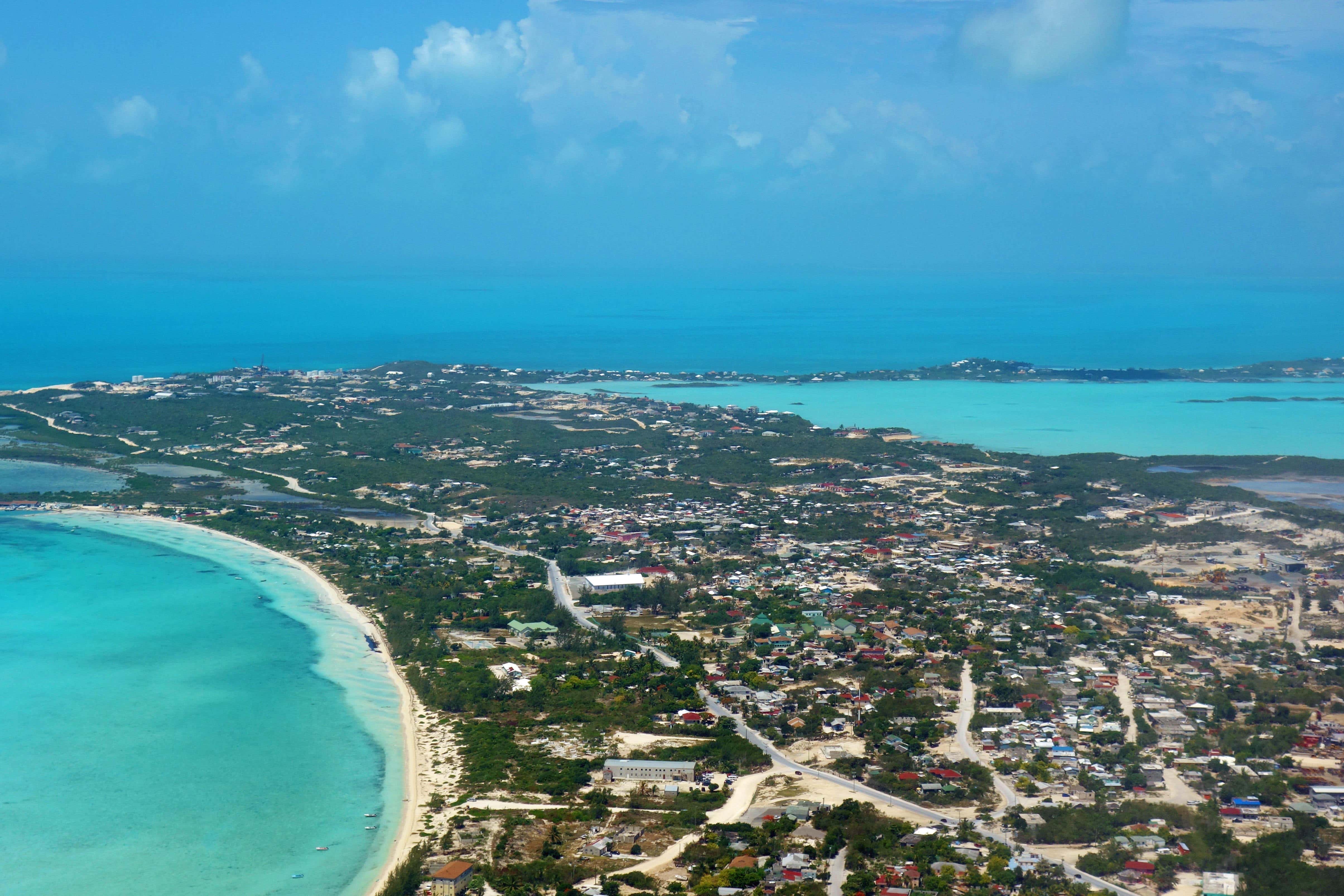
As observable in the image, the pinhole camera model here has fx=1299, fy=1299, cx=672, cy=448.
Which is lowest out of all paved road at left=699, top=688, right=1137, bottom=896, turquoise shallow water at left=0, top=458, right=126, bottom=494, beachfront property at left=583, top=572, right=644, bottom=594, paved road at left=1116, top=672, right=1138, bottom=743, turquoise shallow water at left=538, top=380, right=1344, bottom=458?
paved road at left=699, top=688, right=1137, bottom=896

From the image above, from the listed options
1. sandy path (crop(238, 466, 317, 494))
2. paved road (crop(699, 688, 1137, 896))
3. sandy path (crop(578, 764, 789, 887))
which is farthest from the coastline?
sandy path (crop(238, 466, 317, 494))

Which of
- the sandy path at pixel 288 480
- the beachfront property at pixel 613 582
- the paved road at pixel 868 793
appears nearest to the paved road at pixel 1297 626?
the paved road at pixel 868 793

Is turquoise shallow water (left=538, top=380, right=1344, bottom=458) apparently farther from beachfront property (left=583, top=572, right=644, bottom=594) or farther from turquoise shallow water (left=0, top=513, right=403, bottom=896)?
turquoise shallow water (left=0, top=513, right=403, bottom=896)

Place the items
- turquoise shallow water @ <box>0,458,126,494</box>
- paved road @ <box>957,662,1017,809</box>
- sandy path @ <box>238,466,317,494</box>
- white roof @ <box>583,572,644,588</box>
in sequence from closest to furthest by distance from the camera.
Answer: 1. paved road @ <box>957,662,1017,809</box>
2. white roof @ <box>583,572,644,588</box>
3. turquoise shallow water @ <box>0,458,126,494</box>
4. sandy path @ <box>238,466,317,494</box>

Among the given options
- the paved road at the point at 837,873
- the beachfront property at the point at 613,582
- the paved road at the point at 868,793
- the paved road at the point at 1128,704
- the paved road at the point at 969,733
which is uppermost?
the beachfront property at the point at 613,582

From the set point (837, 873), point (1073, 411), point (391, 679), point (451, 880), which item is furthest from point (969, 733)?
point (1073, 411)

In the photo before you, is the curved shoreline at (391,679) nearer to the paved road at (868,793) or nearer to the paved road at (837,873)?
the paved road at (868,793)
